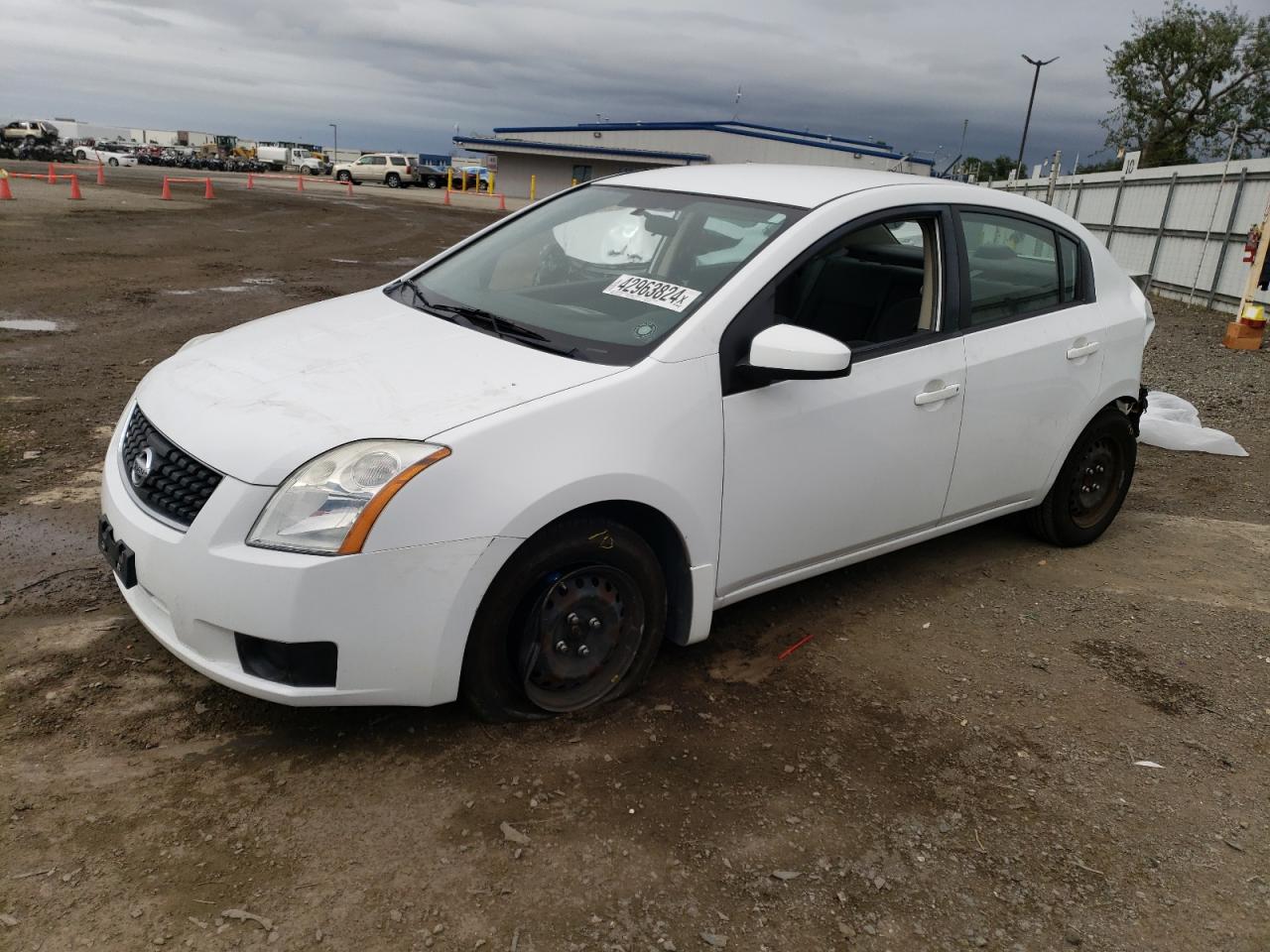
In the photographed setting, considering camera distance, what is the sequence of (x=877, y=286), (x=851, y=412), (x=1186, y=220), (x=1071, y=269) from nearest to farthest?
(x=851, y=412) < (x=877, y=286) < (x=1071, y=269) < (x=1186, y=220)

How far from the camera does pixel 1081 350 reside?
4.36 meters

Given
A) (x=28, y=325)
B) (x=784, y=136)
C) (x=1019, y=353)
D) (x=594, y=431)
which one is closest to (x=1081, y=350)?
(x=1019, y=353)

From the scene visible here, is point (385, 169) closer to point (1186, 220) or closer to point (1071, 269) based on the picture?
point (1186, 220)

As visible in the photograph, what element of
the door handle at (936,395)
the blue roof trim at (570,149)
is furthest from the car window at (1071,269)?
the blue roof trim at (570,149)

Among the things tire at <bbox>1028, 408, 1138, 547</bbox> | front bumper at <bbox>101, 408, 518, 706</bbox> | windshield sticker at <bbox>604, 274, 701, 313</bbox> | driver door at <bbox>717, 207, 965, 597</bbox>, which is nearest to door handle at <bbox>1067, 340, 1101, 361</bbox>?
tire at <bbox>1028, 408, 1138, 547</bbox>

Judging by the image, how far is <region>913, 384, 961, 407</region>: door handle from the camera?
3.63 m

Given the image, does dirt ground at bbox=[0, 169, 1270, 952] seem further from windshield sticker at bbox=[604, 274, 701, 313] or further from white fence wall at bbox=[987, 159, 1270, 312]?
white fence wall at bbox=[987, 159, 1270, 312]

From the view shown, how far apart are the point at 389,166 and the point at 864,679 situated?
177 ft

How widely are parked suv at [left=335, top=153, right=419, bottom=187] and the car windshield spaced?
52.1m

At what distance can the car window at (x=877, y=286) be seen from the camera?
3.56m

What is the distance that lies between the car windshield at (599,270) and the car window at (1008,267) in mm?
986

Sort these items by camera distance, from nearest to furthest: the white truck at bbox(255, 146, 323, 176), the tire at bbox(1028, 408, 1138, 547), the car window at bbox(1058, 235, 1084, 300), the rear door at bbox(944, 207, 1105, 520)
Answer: the rear door at bbox(944, 207, 1105, 520)
the car window at bbox(1058, 235, 1084, 300)
the tire at bbox(1028, 408, 1138, 547)
the white truck at bbox(255, 146, 323, 176)

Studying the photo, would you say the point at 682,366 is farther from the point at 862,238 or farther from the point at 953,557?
the point at 953,557

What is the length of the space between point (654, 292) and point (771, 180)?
0.89m
